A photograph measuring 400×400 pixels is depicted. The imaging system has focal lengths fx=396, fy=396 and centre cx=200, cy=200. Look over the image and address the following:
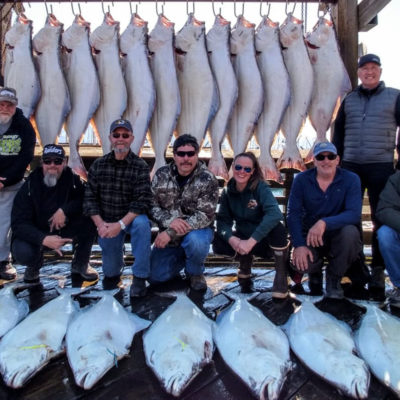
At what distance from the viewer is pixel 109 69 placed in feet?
12.9

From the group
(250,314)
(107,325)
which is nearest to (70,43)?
(107,325)

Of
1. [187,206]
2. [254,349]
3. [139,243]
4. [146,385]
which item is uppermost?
[187,206]

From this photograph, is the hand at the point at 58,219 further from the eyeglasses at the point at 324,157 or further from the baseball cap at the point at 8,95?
the eyeglasses at the point at 324,157

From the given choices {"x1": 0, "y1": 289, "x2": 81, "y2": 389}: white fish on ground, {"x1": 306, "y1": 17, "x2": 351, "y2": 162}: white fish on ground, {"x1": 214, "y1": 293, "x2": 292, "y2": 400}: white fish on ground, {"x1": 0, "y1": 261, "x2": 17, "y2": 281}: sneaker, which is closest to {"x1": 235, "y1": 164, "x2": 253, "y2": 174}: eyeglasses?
{"x1": 306, "y1": 17, "x2": 351, "y2": 162}: white fish on ground

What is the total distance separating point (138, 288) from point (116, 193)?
2.75ft

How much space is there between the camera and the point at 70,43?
12.8 feet

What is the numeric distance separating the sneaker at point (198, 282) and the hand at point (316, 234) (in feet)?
3.07

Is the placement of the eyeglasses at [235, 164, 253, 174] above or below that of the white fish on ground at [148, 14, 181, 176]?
below

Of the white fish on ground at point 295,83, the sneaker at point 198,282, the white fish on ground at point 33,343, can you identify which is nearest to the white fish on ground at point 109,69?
the sneaker at point 198,282

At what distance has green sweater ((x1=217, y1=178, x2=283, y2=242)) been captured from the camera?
3186 millimetres

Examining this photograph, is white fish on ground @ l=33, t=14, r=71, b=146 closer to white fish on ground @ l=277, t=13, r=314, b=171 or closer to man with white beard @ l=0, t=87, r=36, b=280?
man with white beard @ l=0, t=87, r=36, b=280

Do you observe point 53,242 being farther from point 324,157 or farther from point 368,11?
point 368,11

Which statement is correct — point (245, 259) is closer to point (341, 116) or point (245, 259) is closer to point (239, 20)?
point (341, 116)

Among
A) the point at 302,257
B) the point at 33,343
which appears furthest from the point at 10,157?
the point at 302,257
